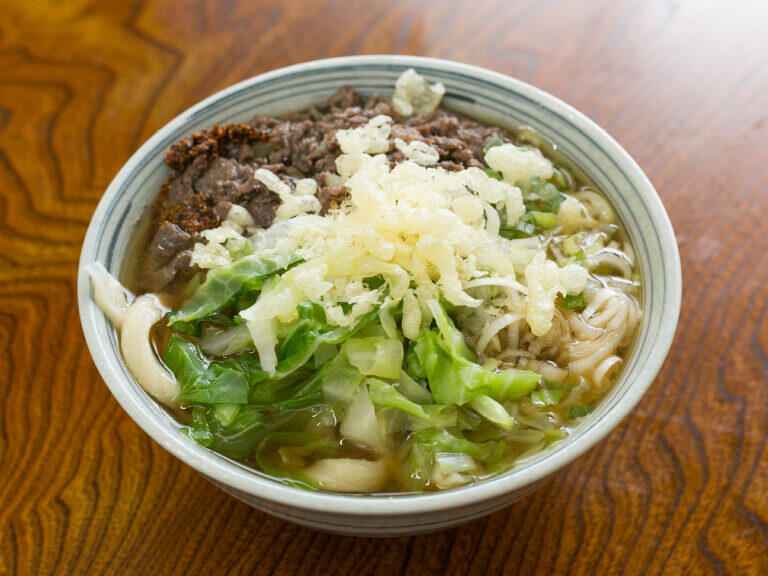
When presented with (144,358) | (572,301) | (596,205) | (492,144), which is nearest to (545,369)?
(572,301)

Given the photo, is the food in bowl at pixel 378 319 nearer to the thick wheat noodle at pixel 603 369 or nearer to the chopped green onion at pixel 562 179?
the thick wheat noodle at pixel 603 369

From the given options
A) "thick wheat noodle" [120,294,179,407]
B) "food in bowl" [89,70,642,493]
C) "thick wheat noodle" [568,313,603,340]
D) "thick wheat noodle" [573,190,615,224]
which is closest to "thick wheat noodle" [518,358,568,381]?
"food in bowl" [89,70,642,493]

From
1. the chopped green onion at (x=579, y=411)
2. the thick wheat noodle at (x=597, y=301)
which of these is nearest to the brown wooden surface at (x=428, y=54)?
the chopped green onion at (x=579, y=411)

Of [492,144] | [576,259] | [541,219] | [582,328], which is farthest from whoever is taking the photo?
[492,144]

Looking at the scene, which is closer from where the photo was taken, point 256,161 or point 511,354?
point 511,354

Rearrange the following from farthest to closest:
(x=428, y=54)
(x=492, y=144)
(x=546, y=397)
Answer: (x=428, y=54)
(x=492, y=144)
(x=546, y=397)

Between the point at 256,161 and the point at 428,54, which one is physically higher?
the point at 428,54

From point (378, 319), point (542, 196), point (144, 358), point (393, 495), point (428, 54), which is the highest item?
point (542, 196)

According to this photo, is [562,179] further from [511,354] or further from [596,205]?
[511,354]
